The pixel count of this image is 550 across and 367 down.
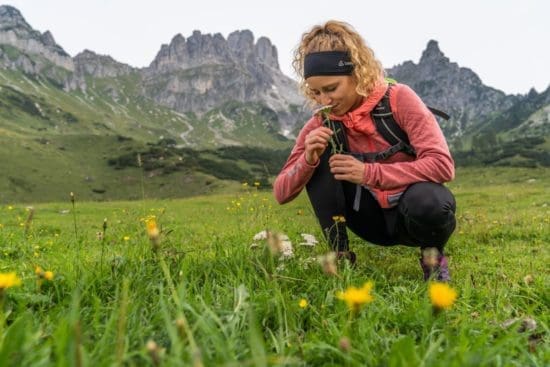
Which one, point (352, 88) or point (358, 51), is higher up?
point (358, 51)

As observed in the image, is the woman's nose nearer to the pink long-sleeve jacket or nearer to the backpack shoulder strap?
the pink long-sleeve jacket

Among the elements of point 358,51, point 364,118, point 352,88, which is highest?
point 358,51

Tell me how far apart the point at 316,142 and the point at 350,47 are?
113cm

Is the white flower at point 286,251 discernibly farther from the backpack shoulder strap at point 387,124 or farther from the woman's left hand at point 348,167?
the backpack shoulder strap at point 387,124

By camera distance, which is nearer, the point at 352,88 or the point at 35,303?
the point at 35,303

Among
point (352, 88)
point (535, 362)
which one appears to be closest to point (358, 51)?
point (352, 88)

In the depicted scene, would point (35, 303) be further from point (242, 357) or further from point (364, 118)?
point (364, 118)

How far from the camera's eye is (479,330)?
2.69 meters

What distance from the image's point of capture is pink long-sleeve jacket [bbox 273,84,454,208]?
4523 millimetres

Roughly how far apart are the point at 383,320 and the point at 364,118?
253 cm

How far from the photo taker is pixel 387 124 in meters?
4.84

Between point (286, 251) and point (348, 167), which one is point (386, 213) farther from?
point (286, 251)

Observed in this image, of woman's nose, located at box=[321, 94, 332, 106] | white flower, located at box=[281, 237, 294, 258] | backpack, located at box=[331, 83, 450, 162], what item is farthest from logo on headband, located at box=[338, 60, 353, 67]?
white flower, located at box=[281, 237, 294, 258]

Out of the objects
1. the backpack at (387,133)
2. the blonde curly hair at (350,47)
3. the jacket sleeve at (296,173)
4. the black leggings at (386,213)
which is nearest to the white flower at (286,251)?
the black leggings at (386,213)
